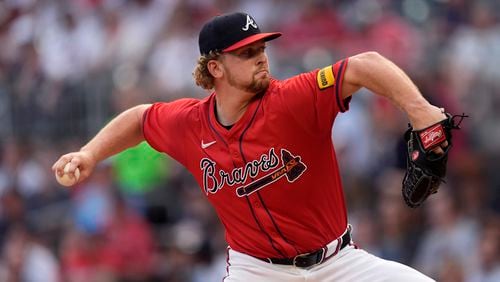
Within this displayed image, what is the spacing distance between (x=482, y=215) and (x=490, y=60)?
1.52 metres

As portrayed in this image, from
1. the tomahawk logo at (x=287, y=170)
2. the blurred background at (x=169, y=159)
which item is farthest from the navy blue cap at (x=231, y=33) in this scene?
the blurred background at (x=169, y=159)

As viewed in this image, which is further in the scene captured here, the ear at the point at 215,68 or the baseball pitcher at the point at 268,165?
the ear at the point at 215,68

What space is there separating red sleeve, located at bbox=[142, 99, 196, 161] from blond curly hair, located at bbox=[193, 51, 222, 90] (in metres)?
0.21

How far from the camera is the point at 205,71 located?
555 centimetres

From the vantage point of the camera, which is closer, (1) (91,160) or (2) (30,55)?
(1) (91,160)

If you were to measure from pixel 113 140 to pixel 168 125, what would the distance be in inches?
13.3

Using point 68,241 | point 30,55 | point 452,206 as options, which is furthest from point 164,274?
point 30,55

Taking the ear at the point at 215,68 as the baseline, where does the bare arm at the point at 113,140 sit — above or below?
below

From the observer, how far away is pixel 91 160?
567 centimetres

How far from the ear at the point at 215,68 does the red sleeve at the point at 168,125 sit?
0.34m

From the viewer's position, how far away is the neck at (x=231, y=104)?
17.8ft

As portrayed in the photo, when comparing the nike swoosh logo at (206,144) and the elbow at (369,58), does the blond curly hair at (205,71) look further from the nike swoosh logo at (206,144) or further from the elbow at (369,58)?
the elbow at (369,58)

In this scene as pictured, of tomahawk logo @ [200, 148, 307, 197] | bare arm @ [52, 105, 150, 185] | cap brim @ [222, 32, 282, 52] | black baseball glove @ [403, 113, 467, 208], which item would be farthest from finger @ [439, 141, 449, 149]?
bare arm @ [52, 105, 150, 185]

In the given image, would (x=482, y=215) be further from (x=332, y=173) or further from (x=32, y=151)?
(x=32, y=151)
